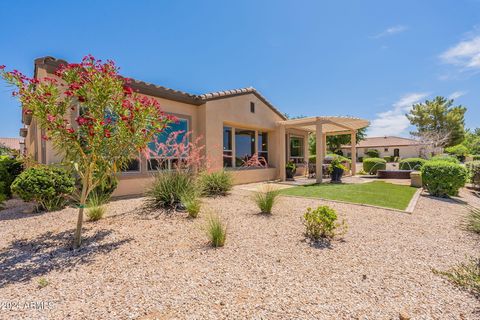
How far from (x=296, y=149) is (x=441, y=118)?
37829 mm

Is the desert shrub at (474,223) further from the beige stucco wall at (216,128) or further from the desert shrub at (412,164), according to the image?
the desert shrub at (412,164)

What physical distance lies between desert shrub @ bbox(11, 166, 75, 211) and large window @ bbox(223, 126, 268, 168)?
262 inches

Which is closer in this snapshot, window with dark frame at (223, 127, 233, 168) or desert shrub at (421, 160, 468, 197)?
desert shrub at (421, 160, 468, 197)

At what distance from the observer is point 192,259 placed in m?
3.57

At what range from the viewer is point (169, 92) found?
9.16 metres

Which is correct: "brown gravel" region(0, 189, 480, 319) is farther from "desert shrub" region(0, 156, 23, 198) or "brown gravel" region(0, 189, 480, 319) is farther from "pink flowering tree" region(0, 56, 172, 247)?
"desert shrub" region(0, 156, 23, 198)

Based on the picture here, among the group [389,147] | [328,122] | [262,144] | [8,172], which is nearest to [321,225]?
[328,122]

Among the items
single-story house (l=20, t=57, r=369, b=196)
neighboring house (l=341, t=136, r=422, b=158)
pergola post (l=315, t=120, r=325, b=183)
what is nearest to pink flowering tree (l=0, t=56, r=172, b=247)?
single-story house (l=20, t=57, r=369, b=196)

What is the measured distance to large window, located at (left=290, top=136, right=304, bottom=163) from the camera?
55.3 feet

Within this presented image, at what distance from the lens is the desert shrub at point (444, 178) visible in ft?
29.6

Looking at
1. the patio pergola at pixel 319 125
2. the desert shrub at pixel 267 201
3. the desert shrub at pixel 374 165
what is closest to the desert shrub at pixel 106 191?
the desert shrub at pixel 267 201

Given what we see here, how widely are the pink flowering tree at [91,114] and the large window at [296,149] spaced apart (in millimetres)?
13819

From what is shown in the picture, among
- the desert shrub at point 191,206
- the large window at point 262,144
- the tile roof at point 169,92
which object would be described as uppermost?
the tile roof at point 169,92

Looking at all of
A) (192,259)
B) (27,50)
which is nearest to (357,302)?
(192,259)
